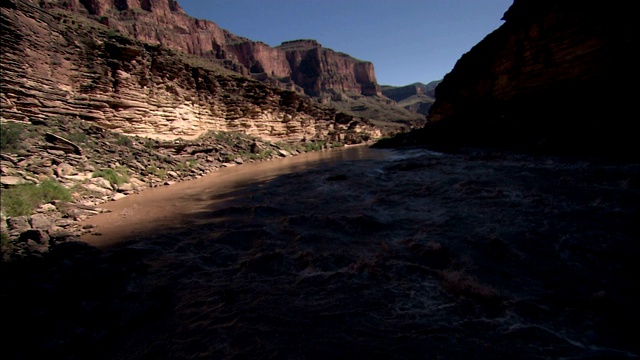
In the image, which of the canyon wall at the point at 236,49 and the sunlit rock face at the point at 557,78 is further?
the canyon wall at the point at 236,49

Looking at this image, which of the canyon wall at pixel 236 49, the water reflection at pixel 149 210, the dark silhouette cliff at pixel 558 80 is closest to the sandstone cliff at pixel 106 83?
the water reflection at pixel 149 210

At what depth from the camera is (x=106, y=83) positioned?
17.1 metres

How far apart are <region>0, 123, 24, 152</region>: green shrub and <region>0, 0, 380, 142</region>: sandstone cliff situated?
1918mm

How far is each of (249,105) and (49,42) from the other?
17.8 metres

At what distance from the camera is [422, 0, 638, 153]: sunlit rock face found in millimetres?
11523

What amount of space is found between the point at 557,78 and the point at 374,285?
18.8 m

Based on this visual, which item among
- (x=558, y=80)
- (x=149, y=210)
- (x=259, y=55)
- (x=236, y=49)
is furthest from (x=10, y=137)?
(x=236, y=49)

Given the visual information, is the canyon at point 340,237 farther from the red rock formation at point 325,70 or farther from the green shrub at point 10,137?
the red rock formation at point 325,70

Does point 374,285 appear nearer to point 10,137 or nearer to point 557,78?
point 10,137

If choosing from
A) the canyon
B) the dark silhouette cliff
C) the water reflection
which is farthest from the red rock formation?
the water reflection

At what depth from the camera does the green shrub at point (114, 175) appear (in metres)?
11.2

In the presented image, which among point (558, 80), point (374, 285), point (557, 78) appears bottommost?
point (374, 285)

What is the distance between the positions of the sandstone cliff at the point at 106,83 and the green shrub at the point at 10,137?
192cm

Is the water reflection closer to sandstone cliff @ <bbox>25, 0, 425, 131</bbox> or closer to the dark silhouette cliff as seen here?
the dark silhouette cliff
